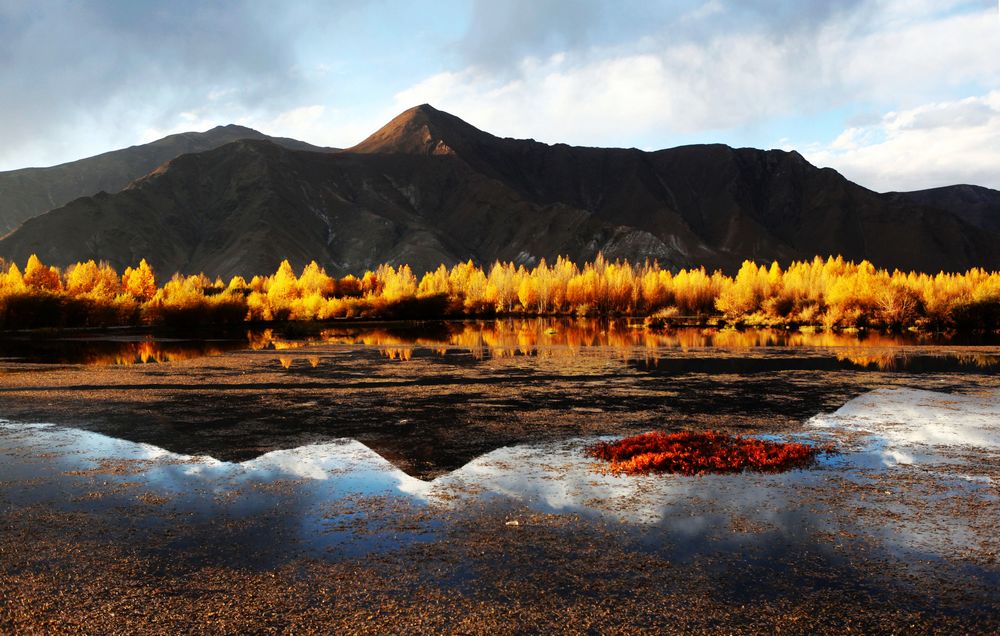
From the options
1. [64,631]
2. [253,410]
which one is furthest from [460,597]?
[253,410]

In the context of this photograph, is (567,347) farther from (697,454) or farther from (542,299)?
(542,299)

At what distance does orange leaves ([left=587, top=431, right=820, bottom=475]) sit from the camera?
1396 centimetres

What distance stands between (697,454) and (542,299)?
4221 inches

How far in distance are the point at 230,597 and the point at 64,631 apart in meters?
→ 1.65

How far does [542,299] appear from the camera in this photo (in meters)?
122

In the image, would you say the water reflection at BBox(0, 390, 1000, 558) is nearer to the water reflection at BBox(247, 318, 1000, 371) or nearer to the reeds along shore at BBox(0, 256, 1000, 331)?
the water reflection at BBox(247, 318, 1000, 371)

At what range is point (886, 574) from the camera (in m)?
8.77

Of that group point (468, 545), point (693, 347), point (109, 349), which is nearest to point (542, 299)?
point (693, 347)

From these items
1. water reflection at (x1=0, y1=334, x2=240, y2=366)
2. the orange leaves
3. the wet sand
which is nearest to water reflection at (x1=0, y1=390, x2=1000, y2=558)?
the wet sand

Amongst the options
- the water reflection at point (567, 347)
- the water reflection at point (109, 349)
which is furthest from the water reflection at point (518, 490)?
the water reflection at point (109, 349)

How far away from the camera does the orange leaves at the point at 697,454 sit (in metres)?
14.0

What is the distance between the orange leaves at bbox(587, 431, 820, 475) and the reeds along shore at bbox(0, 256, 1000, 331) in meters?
61.1

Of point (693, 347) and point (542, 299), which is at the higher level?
point (542, 299)

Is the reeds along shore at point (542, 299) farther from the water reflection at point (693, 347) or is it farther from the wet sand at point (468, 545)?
the wet sand at point (468, 545)
